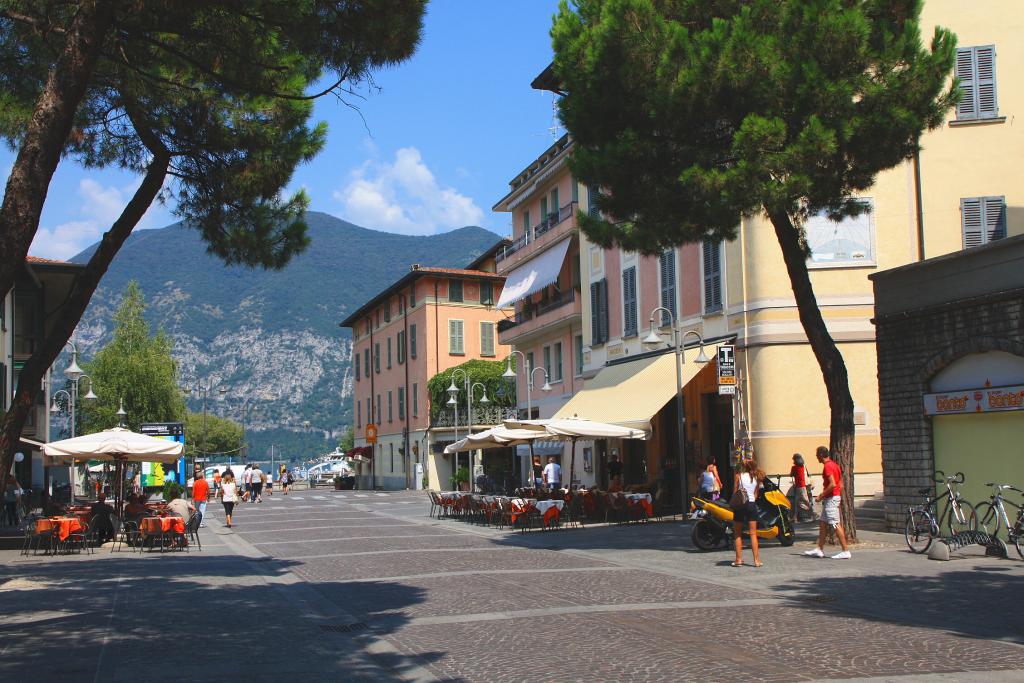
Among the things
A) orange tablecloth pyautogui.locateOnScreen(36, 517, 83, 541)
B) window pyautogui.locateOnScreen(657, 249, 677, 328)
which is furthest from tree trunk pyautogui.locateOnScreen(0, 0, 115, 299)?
window pyautogui.locateOnScreen(657, 249, 677, 328)

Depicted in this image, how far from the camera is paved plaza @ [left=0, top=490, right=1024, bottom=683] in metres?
8.46

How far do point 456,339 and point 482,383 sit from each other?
6397 mm

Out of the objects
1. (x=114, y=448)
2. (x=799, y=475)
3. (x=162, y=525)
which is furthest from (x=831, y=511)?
(x=114, y=448)

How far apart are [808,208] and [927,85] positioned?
2602mm

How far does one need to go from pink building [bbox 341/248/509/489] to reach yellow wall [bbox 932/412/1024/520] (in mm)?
39489

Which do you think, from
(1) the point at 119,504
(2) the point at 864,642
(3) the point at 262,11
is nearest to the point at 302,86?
(3) the point at 262,11

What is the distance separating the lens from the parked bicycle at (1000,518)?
50.0 feet

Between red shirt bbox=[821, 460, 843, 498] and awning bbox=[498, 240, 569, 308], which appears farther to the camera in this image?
awning bbox=[498, 240, 569, 308]

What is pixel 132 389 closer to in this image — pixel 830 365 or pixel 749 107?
pixel 830 365

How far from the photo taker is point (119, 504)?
25.8 meters

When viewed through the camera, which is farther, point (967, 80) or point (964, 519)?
point (967, 80)

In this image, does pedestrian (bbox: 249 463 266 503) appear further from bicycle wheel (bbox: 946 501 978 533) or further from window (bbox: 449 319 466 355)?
bicycle wheel (bbox: 946 501 978 533)

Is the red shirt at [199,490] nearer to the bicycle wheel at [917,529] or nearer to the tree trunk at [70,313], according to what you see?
the tree trunk at [70,313]

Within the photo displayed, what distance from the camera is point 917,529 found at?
16781mm
